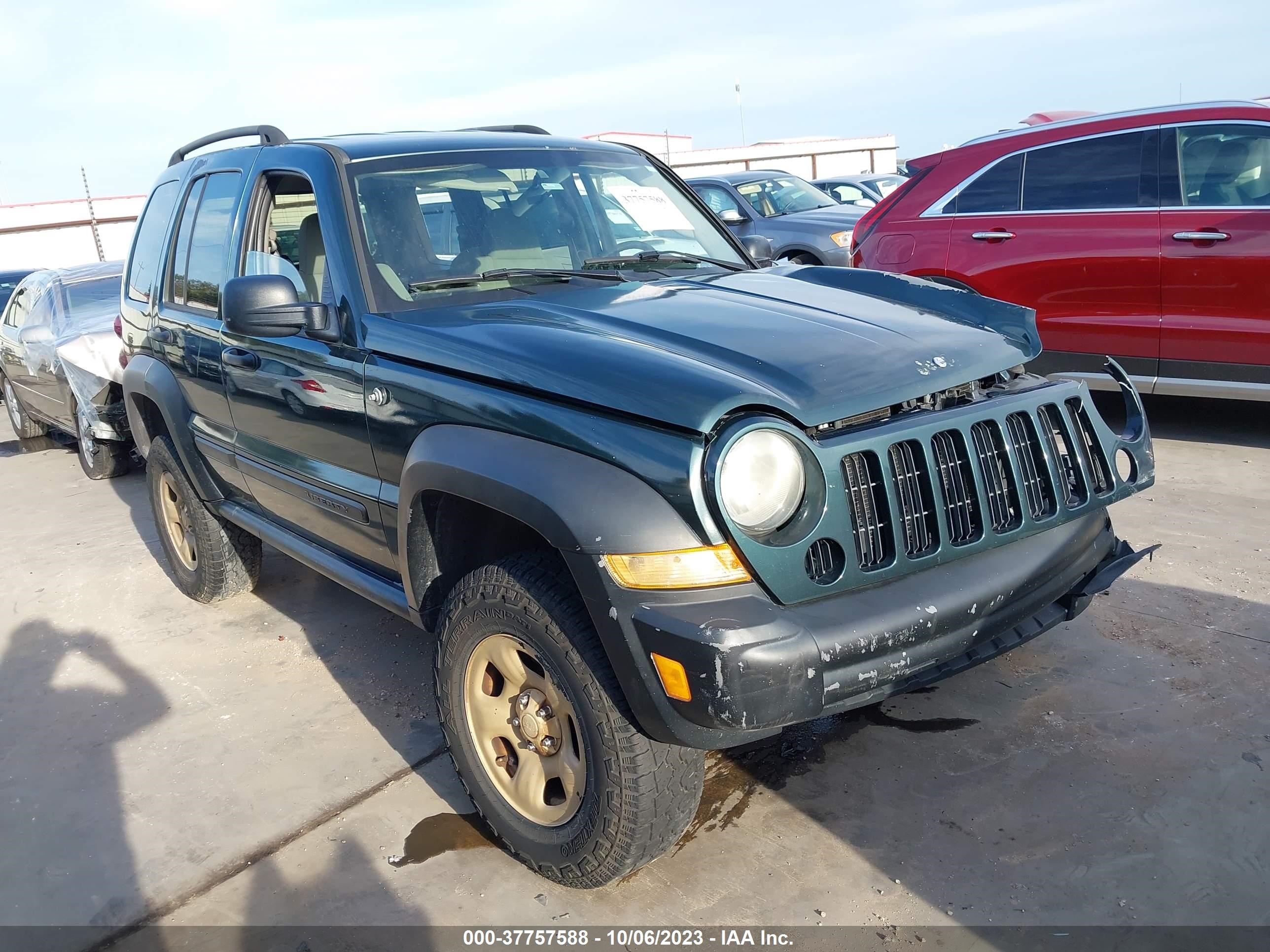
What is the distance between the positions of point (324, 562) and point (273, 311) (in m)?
0.95

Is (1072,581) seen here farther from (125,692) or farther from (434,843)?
(125,692)

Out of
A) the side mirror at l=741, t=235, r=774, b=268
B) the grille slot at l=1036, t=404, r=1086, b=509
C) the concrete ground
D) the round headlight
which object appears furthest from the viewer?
the side mirror at l=741, t=235, r=774, b=268

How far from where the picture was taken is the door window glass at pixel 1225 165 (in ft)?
17.8

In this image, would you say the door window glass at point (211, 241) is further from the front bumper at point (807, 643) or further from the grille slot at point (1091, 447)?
the grille slot at point (1091, 447)

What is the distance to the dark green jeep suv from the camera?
2.26 m

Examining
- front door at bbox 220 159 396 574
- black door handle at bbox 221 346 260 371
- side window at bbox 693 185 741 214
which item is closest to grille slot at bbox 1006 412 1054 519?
front door at bbox 220 159 396 574

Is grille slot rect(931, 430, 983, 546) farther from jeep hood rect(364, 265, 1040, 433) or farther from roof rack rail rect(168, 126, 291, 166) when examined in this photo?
roof rack rail rect(168, 126, 291, 166)

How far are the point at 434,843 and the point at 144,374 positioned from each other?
287 centimetres

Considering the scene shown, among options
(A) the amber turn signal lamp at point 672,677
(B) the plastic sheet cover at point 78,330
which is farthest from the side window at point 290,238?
(B) the plastic sheet cover at point 78,330

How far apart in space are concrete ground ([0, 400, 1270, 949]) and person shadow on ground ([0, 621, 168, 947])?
0.01 meters

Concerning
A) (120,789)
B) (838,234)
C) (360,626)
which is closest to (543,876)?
(120,789)

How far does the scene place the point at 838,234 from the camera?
10633 mm

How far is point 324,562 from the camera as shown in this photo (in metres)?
3.64

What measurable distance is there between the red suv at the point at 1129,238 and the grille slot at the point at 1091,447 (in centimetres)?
321
